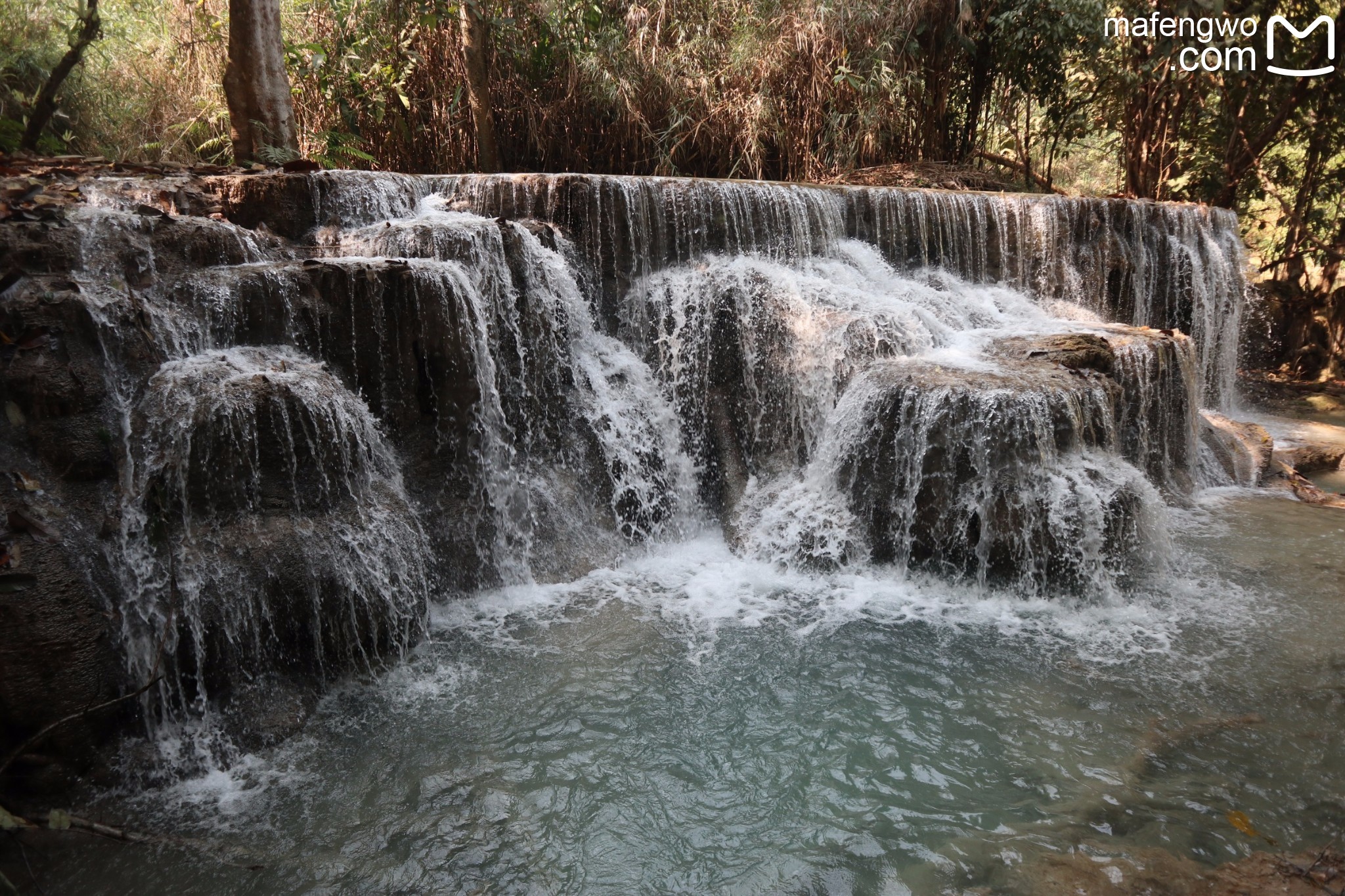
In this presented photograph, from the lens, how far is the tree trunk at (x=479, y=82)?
348 inches

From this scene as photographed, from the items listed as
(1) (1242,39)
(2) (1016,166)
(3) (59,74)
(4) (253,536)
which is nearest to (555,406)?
(4) (253,536)

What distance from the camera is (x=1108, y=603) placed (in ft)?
15.9

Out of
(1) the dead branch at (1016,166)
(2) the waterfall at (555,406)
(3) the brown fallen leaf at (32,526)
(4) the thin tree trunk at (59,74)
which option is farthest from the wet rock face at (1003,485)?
(1) the dead branch at (1016,166)

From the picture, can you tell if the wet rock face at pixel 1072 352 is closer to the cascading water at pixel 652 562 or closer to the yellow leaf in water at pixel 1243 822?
the cascading water at pixel 652 562

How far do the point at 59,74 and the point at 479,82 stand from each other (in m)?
3.86

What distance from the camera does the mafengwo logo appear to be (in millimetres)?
10070

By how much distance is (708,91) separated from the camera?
9602 millimetres

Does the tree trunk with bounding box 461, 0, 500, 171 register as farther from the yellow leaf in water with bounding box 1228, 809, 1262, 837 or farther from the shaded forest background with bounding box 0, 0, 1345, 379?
the yellow leaf in water with bounding box 1228, 809, 1262, 837

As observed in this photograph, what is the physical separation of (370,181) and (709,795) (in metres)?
5.04

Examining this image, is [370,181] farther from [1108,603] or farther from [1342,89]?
[1342,89]

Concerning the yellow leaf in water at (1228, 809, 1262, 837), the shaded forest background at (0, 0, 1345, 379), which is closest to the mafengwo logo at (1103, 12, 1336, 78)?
the shaded forest background at (0, 0, 1345, 379)

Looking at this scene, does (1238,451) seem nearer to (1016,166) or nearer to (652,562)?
(652,562)

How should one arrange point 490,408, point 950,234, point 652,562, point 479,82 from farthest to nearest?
1. point 479,82
2. point 950,234
3. point 652,562
4. point 490,408

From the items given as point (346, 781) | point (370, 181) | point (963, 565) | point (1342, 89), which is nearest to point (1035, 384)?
point (963, 565)
